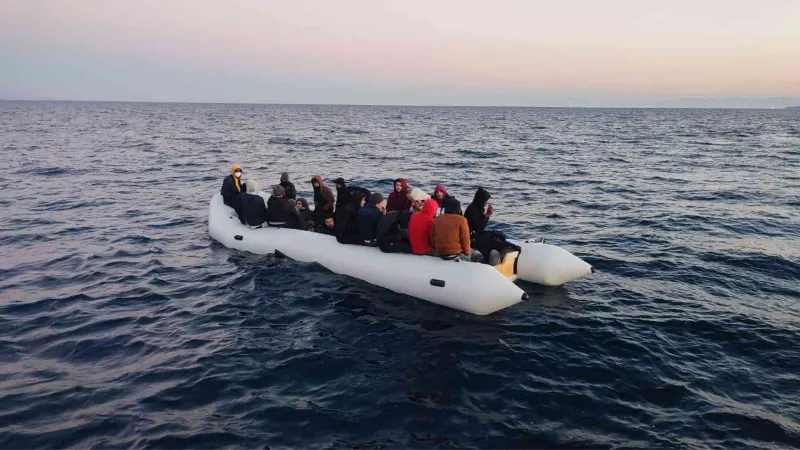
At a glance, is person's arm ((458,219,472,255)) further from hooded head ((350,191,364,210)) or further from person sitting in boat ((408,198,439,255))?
hooded head ((350,191,364,210))

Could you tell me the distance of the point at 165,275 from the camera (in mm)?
11836

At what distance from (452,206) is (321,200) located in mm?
4424

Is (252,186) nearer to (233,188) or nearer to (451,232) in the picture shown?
(233,188)

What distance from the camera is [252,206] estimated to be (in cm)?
1322

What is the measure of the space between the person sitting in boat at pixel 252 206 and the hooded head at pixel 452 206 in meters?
5.79

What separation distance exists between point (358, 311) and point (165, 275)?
5.15 meters

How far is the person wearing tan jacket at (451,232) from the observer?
966 centimetres

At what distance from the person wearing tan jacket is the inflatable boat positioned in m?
0.28

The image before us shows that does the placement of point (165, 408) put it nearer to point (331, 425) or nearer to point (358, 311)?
point (331, 425)

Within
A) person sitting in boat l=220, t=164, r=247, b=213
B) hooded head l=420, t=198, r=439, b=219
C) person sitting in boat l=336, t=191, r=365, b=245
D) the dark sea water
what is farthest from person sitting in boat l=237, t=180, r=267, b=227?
hooded head l=420, t=198, r=439, b=219

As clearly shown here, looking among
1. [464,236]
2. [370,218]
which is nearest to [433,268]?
[464,236]

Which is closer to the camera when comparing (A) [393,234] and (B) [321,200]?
(A) [393,234]

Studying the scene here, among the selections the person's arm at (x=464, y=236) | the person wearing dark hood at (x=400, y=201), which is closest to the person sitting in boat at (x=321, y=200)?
the person wearing dark hood at (x=400, y=201)

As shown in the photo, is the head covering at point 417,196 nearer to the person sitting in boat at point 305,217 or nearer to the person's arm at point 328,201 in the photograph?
the person's arm at point 328,201
